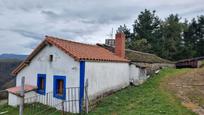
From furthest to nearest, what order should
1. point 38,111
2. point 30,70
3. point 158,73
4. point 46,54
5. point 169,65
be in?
point 169,65, point 158,73, point 30,70, point 46,54, point 38,111

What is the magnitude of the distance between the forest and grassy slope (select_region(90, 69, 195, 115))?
2877cm

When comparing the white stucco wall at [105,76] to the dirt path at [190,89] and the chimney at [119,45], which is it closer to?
the chimney at [119,45]

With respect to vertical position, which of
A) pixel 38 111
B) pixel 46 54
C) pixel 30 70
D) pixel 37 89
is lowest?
pixel 38 111

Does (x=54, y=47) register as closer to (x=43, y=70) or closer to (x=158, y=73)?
(x=43, y=70)

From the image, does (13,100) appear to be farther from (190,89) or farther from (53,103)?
(190,89)

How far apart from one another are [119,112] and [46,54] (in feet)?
20.9

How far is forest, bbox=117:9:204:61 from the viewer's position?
4712 centimetres

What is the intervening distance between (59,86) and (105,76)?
130 inches

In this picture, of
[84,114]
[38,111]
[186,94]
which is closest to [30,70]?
[38,111]

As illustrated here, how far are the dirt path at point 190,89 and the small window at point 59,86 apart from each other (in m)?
7.31

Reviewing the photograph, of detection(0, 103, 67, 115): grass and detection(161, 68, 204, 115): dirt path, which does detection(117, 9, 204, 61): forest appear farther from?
detection(0, 103, 67, 115): grass

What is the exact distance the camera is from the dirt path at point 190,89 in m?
13.4

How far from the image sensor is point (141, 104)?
544 inches

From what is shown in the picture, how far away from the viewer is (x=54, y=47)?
49.3 feet
